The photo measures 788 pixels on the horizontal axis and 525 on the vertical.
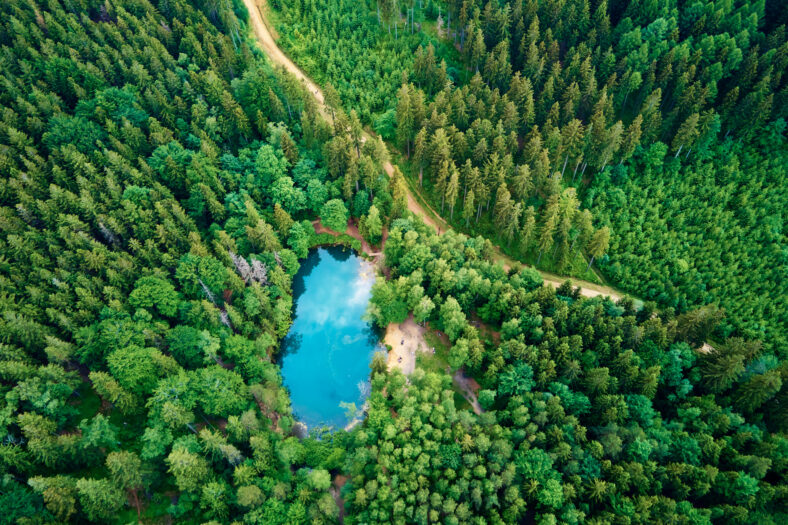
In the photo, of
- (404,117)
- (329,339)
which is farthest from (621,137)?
(329,339)

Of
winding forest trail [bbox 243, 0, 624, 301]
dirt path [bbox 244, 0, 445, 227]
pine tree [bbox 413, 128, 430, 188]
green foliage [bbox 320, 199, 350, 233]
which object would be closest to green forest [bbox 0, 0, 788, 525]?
green foliage [bbox 320, 199, 350, 233]

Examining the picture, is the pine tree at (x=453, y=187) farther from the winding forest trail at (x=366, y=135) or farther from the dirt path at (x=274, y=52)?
the dirt path at (x=274, y=52)

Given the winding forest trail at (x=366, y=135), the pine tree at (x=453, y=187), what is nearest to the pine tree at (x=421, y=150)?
the winding forest trail at (x=366, y=135)

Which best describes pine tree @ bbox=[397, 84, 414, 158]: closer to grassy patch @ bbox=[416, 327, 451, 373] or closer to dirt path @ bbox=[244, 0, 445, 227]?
dirt path @ bbox=[244, 0, 445, 227]

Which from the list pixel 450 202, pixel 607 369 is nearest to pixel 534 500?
pixel 607 369

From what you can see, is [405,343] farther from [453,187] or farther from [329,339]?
[453,187]

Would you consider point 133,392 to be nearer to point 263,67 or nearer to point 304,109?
point 304,109

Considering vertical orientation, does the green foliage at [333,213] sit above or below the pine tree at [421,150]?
below
